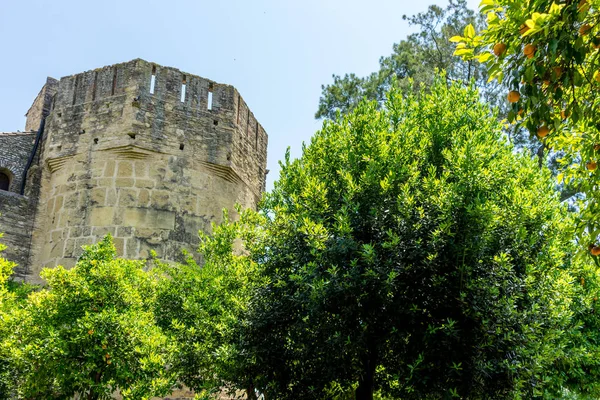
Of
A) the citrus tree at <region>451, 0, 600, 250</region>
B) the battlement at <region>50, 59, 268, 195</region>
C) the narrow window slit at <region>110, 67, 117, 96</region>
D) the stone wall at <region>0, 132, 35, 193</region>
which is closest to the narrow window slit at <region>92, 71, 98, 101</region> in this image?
the battlement at <region>50, 59, 268, 195</region>

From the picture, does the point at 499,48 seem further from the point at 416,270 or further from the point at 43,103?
the point at 43,103

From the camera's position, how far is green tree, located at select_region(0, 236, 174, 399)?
745cm

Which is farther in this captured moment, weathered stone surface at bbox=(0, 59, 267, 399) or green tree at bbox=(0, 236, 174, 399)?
weathered stone surface at bbox=(0, 59, 267, 399)

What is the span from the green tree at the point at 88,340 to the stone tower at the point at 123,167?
12.0ft

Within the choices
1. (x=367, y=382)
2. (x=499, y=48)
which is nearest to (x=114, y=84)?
(x=367, y=382)

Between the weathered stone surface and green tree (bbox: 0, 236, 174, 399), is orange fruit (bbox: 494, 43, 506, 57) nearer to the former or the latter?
green tree (bbox: 0, 236, 174, 399)

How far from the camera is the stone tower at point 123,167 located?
39.4 feet

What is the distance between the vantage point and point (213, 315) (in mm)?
9000

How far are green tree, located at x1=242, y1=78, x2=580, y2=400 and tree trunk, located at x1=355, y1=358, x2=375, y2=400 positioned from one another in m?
0.02

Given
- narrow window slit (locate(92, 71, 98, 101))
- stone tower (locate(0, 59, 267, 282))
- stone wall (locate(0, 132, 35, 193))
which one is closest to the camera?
stone tower (locate(0, 59, 267, 282))

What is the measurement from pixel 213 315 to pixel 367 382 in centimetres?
265

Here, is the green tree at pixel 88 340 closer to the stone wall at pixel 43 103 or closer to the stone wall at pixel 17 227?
the stone wall at pixel 17 227

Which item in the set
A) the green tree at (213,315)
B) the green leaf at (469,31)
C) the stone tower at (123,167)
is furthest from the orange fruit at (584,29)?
the stone tower at (123,167)

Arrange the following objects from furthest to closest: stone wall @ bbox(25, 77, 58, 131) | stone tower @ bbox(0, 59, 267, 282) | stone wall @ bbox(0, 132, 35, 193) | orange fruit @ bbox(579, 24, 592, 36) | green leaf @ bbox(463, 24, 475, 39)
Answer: stone wall @ bbox(25, 77, 58, 131) → stone wall @ bbox(0, 132, 35, 193) → stone tower @ bbox(0, 59, 267, 282) → green leaf @ bbox(463, 24, 475, 39) → orange fruit @ bbox(579, 24, 592, 36)
